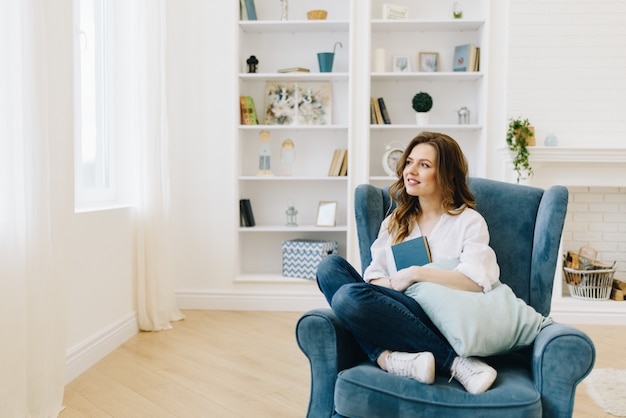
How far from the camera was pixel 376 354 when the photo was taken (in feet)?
5.81

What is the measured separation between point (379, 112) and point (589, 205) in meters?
1.65

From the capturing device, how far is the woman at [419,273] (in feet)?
5.58

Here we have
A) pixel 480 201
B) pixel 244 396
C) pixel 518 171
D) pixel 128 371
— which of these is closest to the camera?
pixel 480 201

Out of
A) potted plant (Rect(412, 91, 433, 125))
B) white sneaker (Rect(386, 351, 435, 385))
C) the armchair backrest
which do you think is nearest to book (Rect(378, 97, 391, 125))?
potted plant (Rect(412, 91, 433, 125))

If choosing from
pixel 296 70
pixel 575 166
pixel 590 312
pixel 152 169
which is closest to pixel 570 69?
pixel 575 166

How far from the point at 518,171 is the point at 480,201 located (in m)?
1.91

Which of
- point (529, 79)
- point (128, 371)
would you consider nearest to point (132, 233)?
point (128, 371)

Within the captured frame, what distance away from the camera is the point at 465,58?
4270 millimetres

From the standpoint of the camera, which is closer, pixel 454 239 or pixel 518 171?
pixel 454 239

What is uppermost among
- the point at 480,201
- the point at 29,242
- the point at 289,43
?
the point at 289,43

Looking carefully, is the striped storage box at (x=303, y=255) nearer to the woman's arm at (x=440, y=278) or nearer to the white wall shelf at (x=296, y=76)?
the white wall shelf at (x=296, y=76)

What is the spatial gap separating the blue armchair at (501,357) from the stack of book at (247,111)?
90.0 inches

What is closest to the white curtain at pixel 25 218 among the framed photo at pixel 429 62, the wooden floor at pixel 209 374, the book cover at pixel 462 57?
the wooden floor at pixel 209 374

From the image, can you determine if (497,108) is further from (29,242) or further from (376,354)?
(29,242)
